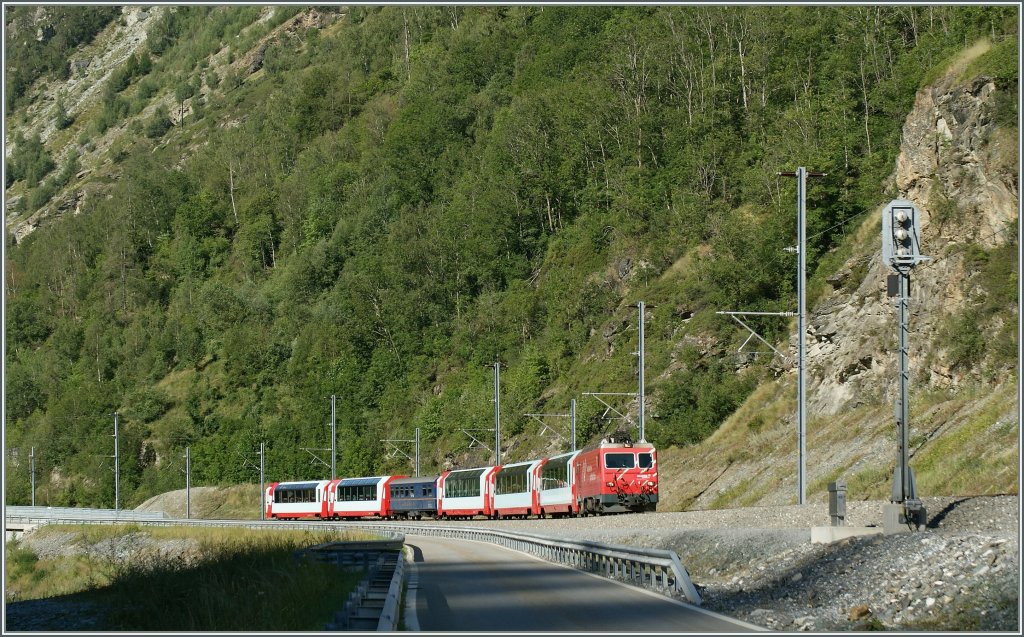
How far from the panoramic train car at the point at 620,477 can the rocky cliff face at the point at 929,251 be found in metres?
9.69

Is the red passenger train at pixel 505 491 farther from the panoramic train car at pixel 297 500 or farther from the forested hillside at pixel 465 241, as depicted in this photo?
the forested hillside at pixel 465 241

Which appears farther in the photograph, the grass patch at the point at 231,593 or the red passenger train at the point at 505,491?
the red passenger train at the point at 505,491

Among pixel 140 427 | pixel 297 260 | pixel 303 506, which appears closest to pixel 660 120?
pixel 303 506

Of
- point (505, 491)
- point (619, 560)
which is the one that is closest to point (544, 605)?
point (619, 560)

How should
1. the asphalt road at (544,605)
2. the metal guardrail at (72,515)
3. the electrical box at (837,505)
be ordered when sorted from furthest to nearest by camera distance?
the metal guardrail at (72,515), the electrical box at (837,505), the asphalt road at (544,605)

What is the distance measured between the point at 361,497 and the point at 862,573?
63.1 metres

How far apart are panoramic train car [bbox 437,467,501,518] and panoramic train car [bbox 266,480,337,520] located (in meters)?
13.2

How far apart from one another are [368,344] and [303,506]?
112ft

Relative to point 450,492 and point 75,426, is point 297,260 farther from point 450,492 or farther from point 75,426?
point 450,492

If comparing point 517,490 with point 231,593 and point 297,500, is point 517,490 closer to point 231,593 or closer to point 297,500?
point 297,500

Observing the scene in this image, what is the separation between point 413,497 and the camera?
251 ft

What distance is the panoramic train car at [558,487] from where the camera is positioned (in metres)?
55.1

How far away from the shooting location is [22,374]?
6191 inches

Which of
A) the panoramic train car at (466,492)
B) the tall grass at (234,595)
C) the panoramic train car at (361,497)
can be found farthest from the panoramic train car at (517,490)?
the tall grass at (234,595)
